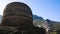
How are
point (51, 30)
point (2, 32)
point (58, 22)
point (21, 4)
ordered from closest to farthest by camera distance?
point (2, 32), point (21, 4), point (51, 30), point (58, 22)

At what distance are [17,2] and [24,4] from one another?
92 cm

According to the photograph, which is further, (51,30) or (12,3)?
(51,30)

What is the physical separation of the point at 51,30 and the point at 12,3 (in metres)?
17.8

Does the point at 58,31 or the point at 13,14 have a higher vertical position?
the point at 13,14

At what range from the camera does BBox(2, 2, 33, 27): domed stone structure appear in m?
15.9

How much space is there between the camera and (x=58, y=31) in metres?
32.4

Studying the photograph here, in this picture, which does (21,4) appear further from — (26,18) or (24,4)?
(26,18)

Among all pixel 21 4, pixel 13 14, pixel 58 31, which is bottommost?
pixel 58 31

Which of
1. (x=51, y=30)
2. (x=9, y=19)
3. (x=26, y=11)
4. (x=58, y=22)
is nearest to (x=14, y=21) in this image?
(x=9, y=19)

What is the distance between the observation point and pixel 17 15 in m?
16.1

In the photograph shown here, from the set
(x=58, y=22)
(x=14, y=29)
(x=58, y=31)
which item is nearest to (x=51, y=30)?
(x=58, y=31)

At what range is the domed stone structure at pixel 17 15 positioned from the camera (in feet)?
52.3

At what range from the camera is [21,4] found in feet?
55.4

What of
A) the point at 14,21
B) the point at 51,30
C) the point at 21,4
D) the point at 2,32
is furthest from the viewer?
the point at 51,30
